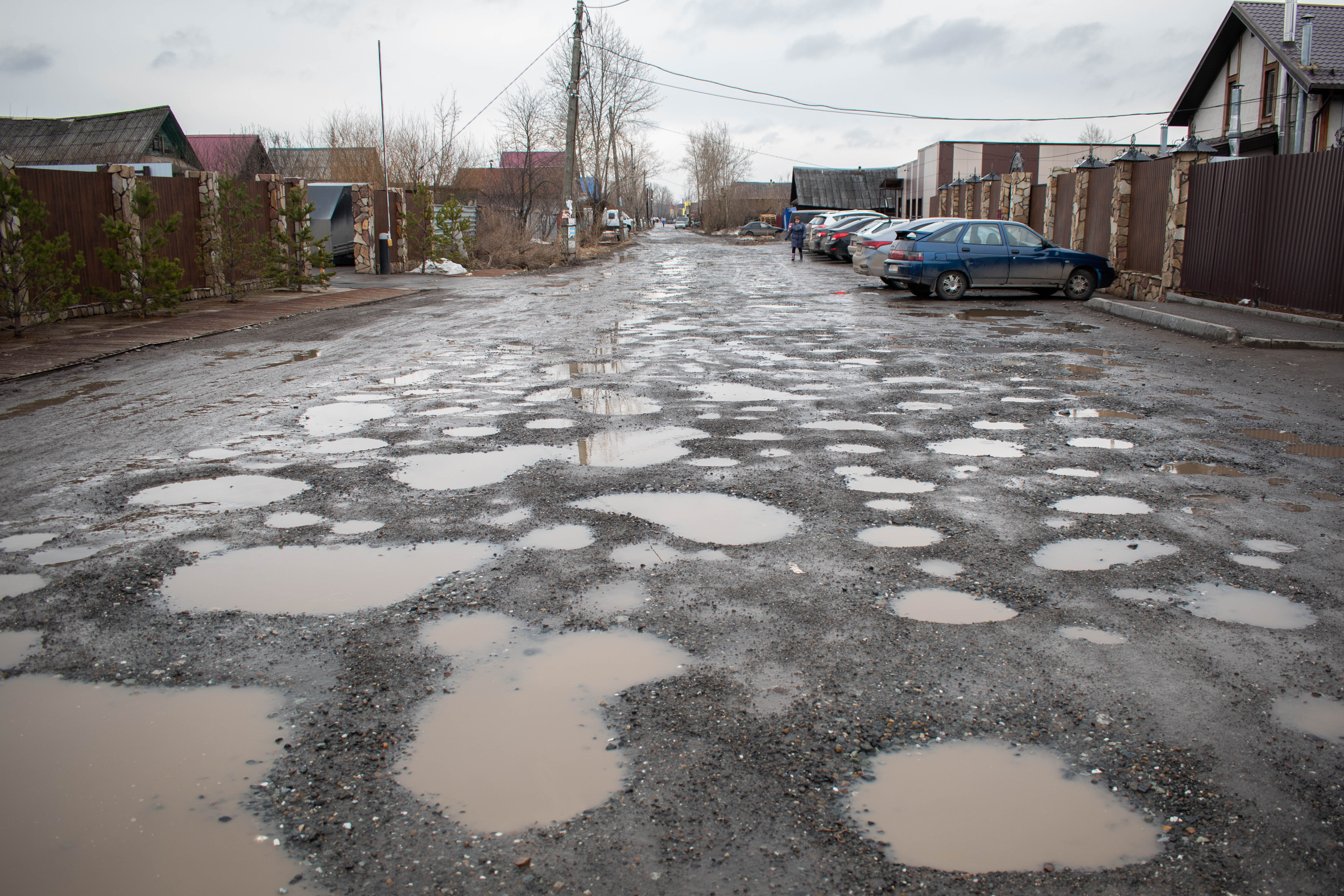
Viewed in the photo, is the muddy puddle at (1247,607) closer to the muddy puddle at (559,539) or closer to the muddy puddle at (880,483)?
the muddy puddle at (880,483)

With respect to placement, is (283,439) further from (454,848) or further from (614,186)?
(614,186)

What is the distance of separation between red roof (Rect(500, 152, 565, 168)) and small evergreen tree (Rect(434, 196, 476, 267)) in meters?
27.6

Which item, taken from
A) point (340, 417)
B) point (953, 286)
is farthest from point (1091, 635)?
point (953, 286)

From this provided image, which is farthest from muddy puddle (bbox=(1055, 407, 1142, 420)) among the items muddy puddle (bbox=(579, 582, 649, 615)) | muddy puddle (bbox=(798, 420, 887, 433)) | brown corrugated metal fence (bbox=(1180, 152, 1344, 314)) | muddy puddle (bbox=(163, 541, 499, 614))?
brown corrugated metal fence (bbox=(1180, 152, 1344, 314))

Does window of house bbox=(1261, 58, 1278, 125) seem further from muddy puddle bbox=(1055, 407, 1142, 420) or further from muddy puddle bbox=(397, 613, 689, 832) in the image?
muddy puddle bbox=(397, 613, 689, 832)

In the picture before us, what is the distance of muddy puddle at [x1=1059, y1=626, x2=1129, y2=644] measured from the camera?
348 centimetres

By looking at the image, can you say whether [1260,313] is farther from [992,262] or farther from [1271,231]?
[992,262]

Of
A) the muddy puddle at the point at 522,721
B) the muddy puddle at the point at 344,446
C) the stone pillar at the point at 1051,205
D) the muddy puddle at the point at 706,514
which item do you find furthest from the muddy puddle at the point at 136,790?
the stone pillar at the point at 1051,205

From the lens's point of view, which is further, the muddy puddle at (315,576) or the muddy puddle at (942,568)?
the muddy puddle at (942,568)

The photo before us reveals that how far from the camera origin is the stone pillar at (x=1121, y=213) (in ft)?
62.3

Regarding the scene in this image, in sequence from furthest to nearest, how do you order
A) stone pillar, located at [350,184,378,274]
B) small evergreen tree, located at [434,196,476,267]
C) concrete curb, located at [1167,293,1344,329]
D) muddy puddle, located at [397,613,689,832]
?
1. small evergreen tree, located at [434,196,476,267]
2. stone pillar, located at [350,184,378,274]
3. concrete curb, located at [1167,293,1344,329]
4. muddy puddle, located at [397,613,689,832]

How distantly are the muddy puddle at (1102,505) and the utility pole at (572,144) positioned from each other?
28.8 m

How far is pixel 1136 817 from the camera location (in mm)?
2480

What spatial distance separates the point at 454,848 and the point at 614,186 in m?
63.4
